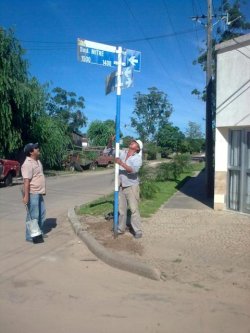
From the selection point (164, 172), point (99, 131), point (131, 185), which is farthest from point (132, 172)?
point (99, 131)

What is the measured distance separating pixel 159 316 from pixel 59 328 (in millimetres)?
1036

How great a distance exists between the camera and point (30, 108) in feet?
87.7

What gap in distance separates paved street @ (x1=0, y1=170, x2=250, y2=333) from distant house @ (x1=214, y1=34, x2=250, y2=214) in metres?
4.13

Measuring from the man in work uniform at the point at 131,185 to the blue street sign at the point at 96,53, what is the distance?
1.53 meters

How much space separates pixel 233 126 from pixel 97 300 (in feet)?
21.4

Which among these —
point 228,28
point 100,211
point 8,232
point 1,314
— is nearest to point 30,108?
point 228,28

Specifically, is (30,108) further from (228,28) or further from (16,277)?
(16,277)

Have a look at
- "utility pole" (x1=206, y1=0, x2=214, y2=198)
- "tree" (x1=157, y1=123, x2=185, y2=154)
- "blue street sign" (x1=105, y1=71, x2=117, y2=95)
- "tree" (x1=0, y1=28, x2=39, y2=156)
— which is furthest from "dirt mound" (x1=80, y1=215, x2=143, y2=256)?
"tree" (x1=157, y1=123, x2=185, y2=154)

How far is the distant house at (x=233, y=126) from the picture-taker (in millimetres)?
10141

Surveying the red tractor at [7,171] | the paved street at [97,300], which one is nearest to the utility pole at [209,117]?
the paved street at [97,300]

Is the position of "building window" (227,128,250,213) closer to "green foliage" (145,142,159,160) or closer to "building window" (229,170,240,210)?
"building window" (229,170,240,210)

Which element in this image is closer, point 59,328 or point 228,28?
point 59,328

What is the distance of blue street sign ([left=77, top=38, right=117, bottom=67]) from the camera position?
25.3 feet

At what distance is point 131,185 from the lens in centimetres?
810
